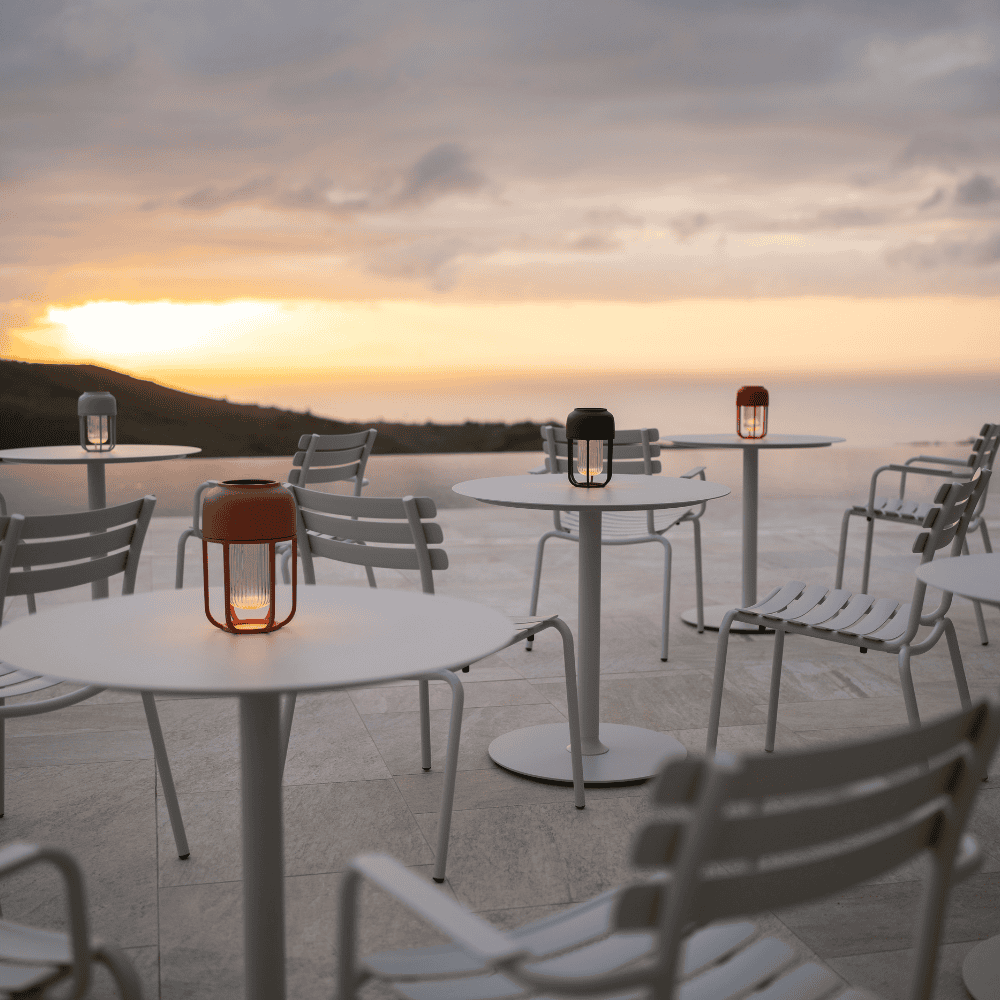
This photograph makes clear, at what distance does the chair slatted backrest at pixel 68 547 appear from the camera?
1937mm

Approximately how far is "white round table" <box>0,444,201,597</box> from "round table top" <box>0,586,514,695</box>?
2026 mm

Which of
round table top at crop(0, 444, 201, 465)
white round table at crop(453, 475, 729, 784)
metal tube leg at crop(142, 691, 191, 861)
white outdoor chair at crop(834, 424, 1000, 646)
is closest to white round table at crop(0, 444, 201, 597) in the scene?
round table top at crop(0, 444, 201, 465)

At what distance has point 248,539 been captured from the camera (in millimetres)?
Answer: 1290

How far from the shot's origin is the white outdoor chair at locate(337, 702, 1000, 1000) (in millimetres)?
775

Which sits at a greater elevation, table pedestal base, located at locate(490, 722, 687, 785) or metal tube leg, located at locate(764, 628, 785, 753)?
metal tube leg, located at locate(764, 628, 785, 753)

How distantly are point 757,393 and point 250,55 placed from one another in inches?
234

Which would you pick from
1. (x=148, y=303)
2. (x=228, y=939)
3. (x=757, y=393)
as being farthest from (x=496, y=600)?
(x=148, y=303)

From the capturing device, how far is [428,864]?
2.10 m

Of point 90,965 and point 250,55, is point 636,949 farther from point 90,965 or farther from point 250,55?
point 250,55

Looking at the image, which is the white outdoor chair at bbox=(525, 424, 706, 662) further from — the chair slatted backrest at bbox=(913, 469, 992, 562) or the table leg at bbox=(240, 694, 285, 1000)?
the table leg at bbox=(240, 694, 285, 1000)

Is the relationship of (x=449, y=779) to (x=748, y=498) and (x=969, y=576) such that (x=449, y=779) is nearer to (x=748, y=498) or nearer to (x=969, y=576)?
(x=969, y=576)

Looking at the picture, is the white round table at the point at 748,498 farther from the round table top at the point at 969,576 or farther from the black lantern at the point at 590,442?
the round table top at the point at 969,576

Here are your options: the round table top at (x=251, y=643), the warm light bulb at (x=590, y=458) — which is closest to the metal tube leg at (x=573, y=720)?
the warm light bulb at (x=590, y=458)

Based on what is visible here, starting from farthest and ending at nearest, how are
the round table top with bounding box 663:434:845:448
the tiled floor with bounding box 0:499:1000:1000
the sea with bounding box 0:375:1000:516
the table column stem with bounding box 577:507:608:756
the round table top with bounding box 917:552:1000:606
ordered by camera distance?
the sea with bounding box 0:375:1000:516 < the round table top with bounding box 663:434:845:448 < the table column stem with bounding box 577:507:608:756 < the tiled floor with bounding box 0:499:1000:1000 < the round table top with bounding box 917:552:1000:606
